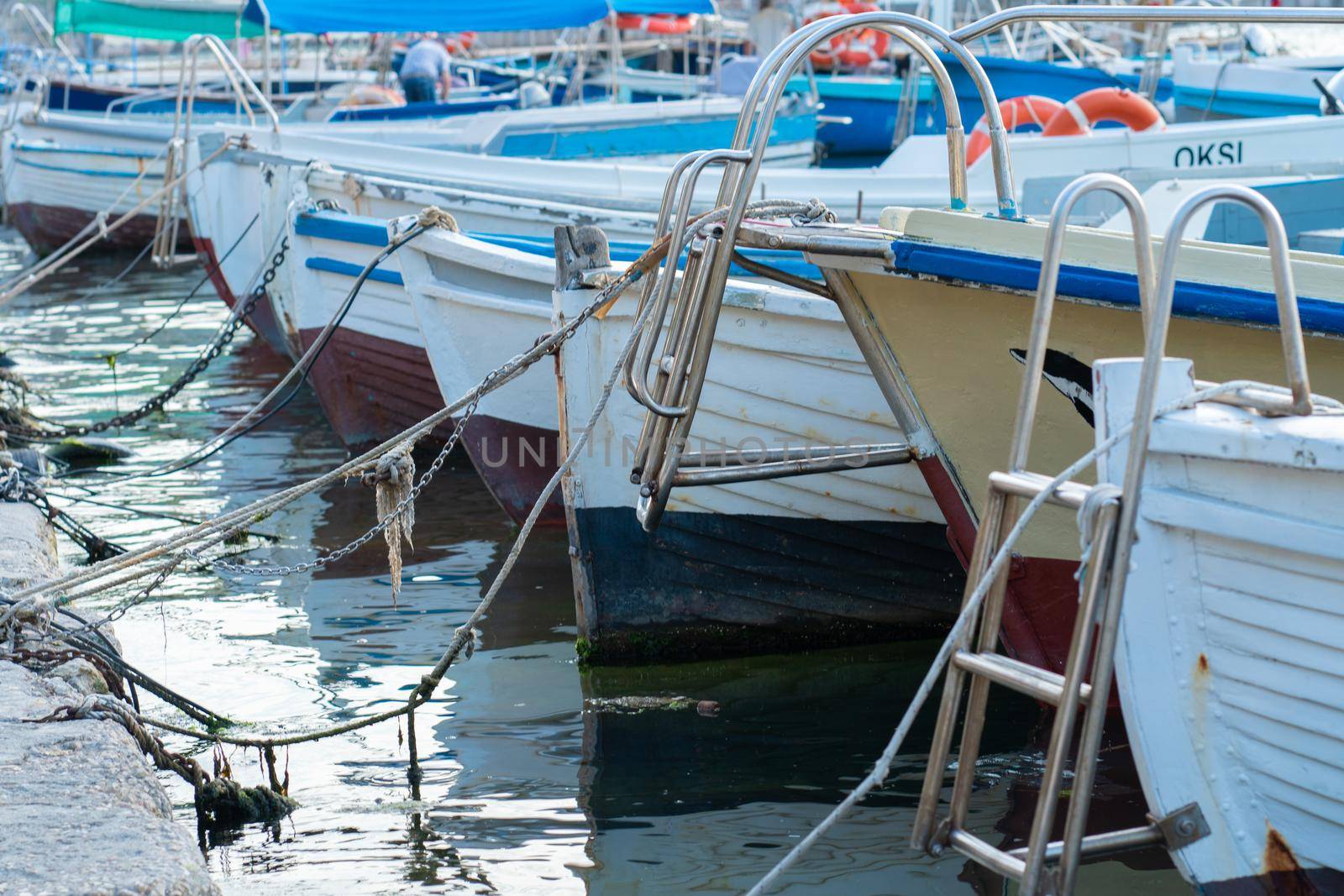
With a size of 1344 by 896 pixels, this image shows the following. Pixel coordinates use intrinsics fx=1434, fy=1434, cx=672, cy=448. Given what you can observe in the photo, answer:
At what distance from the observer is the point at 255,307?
1052cm

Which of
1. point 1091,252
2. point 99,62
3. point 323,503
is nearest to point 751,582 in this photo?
point 1091,252

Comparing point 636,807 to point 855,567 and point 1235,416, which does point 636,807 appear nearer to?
point 855,567

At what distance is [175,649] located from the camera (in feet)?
17.3

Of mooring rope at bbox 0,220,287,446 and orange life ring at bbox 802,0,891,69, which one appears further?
orange life ring at bbox 802,0,891,69

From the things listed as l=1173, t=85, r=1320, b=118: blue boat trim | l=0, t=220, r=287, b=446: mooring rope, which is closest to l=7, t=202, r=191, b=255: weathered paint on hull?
l=0, t=220, r=287, b=446: mooring rope

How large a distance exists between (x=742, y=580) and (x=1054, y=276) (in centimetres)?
256

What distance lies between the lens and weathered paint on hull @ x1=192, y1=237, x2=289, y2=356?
34.5ft

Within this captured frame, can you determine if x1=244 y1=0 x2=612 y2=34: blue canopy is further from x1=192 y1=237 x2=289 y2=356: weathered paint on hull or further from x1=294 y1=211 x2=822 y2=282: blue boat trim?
x1=294 y1=211 x2=822 y2=282: blue boat trim

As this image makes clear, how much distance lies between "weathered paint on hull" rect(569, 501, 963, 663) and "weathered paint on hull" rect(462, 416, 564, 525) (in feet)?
4.27

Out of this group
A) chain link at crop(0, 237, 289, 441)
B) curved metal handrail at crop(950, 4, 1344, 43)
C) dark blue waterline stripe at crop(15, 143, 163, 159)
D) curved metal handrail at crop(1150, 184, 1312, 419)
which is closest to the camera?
curved metal handrail at crop(1150, 184, 1312, 419)

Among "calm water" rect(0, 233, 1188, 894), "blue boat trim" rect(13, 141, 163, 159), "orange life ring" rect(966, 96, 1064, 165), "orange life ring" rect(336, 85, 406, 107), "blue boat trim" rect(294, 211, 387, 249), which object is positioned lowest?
"calm water" rect(0, 233, 1188, 894)

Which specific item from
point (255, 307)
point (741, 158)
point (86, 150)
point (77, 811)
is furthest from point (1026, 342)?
point (86, 150)

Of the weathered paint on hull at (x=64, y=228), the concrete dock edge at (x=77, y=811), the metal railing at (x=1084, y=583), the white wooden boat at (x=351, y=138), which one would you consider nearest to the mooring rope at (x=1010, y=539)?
the metal railing at (x=1084, y=583)

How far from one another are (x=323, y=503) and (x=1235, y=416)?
18.9ft
